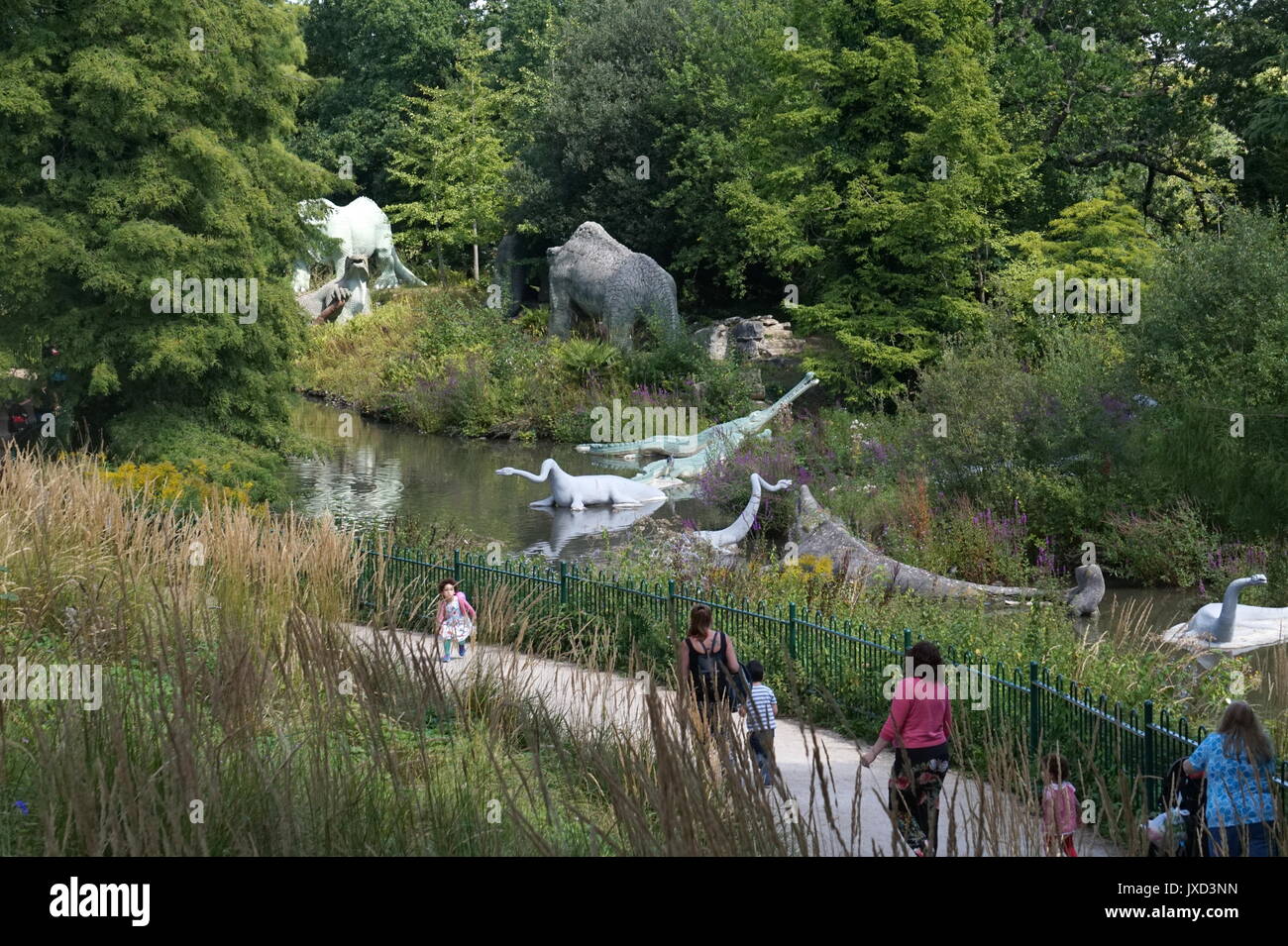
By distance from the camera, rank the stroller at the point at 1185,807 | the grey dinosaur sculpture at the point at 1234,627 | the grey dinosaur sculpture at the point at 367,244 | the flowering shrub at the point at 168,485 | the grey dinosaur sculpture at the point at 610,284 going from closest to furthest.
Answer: the stroller at the point at 1185,807 → the grey dinosaur sculpture at the point at 1234,627 → the flowering shrub at the point at 168,485 → the grey dinosaur sculpture at the point at 610,284 → the grey dinosaur sculpture at the point at 367,244

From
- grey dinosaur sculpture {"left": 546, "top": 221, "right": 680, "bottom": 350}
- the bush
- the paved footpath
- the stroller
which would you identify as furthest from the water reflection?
the stroller

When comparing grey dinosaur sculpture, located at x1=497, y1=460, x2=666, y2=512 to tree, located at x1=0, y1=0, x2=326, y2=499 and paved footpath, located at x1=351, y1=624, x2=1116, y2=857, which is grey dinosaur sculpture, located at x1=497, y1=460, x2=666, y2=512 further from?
paved footpath, located at x1=351, y1=624, x2=1116, y2=857

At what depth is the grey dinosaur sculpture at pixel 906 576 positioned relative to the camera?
12077 millimetres

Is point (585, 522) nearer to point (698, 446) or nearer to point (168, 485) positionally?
point (698, 446)

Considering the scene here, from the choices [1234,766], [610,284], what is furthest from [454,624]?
[610,284]

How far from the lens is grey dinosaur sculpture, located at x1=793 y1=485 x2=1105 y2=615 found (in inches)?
475

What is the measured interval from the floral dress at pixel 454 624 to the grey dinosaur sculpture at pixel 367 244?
2846 cm

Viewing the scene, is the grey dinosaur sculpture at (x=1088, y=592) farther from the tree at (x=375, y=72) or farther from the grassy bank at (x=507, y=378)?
the tree at (x=375, y=72)

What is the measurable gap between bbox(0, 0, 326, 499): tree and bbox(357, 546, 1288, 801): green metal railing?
4.24 metres

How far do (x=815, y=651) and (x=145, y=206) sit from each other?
29.5 feet

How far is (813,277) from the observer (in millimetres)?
24250

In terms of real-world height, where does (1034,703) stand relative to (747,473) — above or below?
below

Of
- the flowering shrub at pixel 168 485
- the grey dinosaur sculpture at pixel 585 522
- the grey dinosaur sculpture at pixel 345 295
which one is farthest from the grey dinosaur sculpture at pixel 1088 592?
the grey dinosaur sculpture at pixel 345 295

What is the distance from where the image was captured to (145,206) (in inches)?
564
